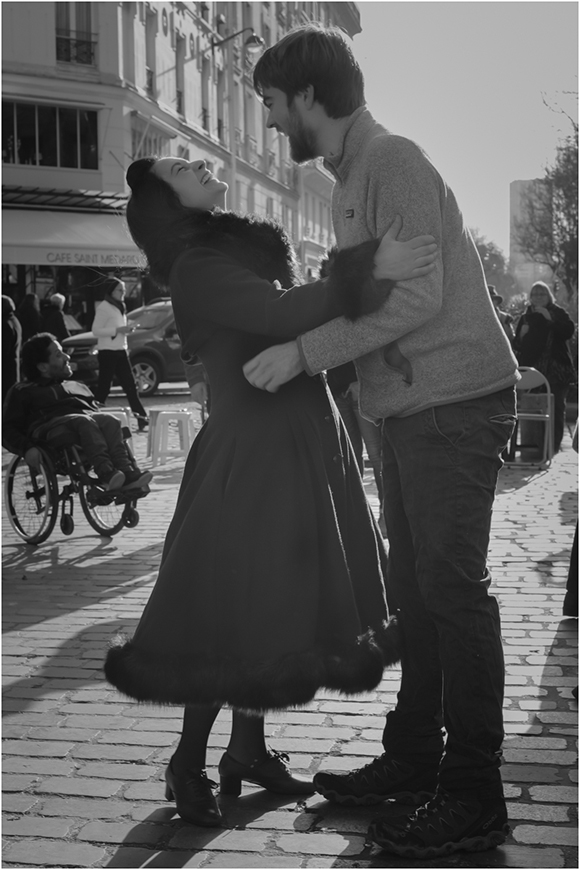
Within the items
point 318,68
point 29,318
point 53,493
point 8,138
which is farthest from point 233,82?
point 318,68

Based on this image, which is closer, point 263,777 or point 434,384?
point 434,384

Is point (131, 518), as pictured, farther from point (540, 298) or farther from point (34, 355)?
point (540, 298)

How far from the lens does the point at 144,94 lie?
1258 inches

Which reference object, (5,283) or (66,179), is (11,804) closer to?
(5,283)

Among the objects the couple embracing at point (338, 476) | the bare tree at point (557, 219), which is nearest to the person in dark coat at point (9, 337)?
the couple embracing at point (338, 476)

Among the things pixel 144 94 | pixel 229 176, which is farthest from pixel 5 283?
pixel 229 176

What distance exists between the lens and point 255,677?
3.03 metres

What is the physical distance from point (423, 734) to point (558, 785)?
477 mm

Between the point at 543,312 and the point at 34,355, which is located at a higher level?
the point at 543,312

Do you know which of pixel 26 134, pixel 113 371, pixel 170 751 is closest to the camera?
pixel 170 751

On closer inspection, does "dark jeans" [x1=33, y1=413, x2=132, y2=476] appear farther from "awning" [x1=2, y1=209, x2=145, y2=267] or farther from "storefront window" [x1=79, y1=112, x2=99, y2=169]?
"storefront window" [x1=79, y1=112, x2=99, y2=169]

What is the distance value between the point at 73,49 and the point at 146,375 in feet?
40.4

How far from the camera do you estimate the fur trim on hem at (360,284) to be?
292 cm

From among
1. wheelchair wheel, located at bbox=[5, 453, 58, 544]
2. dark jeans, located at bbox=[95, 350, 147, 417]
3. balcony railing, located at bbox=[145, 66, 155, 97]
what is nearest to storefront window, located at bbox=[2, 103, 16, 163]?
balcony railing, located at bbox=[145, 66, 155, 97]
